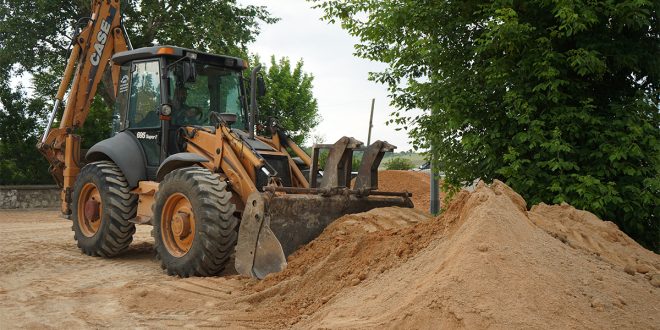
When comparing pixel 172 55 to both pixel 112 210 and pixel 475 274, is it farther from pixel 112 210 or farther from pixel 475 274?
pixel 475 274

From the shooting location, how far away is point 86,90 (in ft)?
37.1

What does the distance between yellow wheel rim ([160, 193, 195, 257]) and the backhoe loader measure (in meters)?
0.01

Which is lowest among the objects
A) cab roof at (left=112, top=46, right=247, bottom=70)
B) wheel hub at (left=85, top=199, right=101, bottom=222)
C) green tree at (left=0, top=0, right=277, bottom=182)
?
wheel hub at (left=85, top=199, right=101, bottom=222)

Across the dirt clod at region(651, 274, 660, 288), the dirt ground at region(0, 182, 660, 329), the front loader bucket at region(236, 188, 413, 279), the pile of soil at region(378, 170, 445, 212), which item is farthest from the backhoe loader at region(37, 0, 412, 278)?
the pile of soil at region(378, 170, 445, 212)

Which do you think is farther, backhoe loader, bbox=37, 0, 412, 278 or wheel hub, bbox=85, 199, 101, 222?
wheel hub, bbox=85, 199, 101, 222

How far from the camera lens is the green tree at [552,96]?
8.43 metres


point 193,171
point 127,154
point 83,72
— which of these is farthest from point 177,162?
point 83,72

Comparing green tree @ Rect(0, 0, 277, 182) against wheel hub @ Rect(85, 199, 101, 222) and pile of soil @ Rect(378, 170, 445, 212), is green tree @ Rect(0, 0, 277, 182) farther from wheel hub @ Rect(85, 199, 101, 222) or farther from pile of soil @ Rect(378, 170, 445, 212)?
wheel hub @ Rect(85, 199, 101, 222)

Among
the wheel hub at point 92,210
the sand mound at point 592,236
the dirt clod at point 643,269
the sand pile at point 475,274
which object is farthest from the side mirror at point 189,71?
the dirt clod at point 643,269

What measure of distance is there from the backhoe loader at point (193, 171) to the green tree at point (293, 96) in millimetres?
17345

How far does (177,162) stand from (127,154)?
130 centimetres

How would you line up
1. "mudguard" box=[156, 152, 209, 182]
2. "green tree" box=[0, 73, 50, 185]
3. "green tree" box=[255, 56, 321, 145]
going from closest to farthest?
"mudguard" box=[156, 152, 209, 182] → "green tree" box=[0, 73, 50, 185] → "green tree" box=[255, 56, 321, 145]

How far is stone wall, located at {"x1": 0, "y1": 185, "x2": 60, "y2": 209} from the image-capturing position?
20.1 metres

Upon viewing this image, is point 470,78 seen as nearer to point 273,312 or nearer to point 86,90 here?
point 273,312
